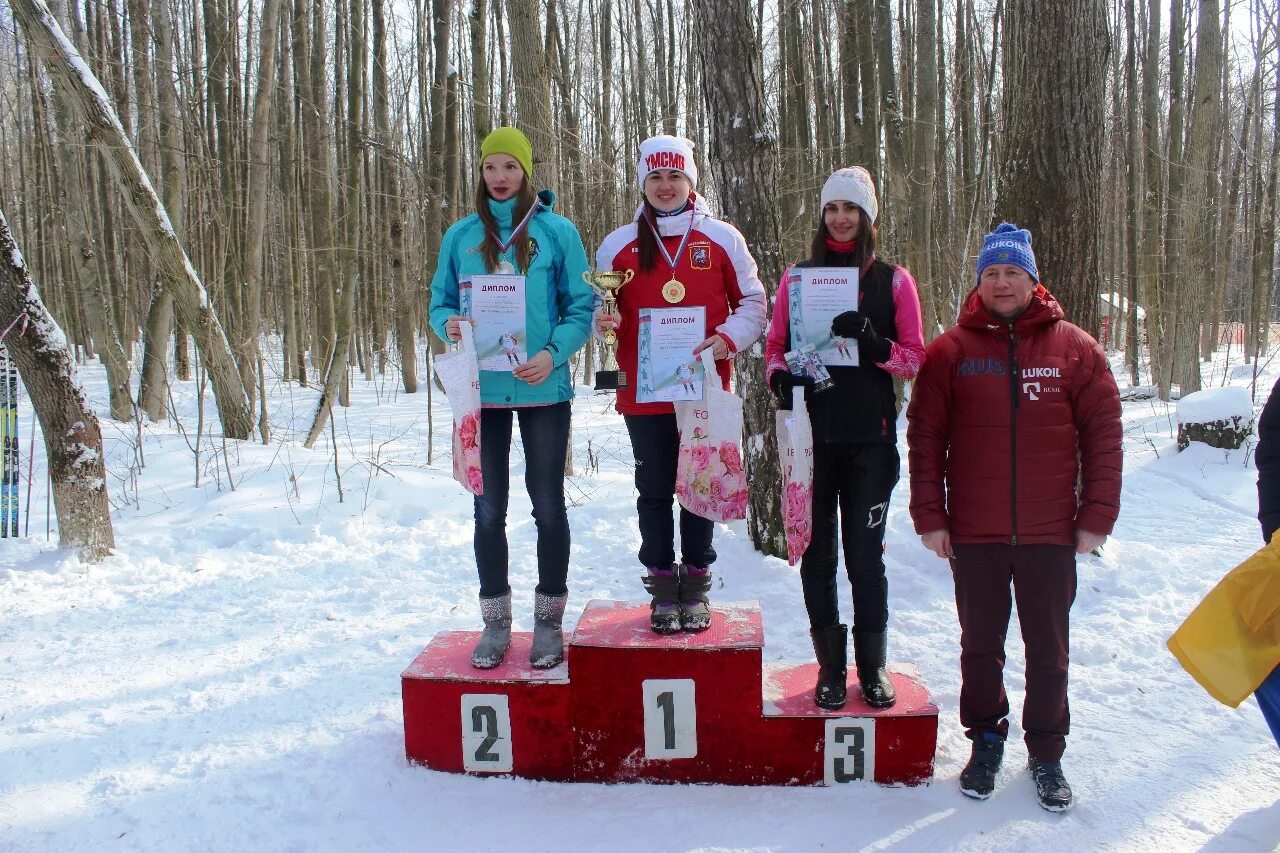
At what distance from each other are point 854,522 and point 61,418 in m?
4.77

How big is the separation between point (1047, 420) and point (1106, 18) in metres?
3.74

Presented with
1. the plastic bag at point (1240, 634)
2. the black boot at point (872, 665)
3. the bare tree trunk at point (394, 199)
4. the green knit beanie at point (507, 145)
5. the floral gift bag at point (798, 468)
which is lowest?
the black boot at point (872, 665)

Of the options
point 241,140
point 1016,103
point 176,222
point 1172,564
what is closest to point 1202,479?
point 1172,564

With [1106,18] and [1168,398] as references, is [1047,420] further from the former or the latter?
[1168,398]

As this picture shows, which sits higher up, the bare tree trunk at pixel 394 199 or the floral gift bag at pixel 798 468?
the bare tree trunk at pixel 394 199

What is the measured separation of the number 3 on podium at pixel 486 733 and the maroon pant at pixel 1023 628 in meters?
1.60

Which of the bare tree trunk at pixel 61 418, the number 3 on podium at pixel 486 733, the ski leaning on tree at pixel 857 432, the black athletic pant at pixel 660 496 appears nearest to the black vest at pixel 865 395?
the ski leaning on tree at pixel 857 432

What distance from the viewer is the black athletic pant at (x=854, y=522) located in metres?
2.86

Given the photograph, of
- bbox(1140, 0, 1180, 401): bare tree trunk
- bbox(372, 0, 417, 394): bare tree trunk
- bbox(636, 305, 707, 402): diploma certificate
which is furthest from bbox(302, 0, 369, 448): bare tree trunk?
bbox(1140, 0, 1180, 401): bare tree trunk

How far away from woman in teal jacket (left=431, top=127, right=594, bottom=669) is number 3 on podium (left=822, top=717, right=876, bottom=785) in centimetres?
101

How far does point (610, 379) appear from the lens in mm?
2963

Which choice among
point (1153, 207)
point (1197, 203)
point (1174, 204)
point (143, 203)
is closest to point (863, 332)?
point (143, 203)

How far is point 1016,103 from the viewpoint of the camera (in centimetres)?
518

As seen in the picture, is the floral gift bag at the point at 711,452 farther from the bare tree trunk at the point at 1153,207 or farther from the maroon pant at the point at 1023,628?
the bare tree trunk at the point at 1153,207
